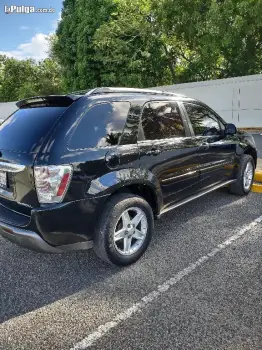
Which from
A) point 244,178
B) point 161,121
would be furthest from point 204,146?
point 244,178

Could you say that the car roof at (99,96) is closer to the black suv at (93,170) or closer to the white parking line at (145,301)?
the black suv at (93,170)

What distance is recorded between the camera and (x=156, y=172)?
346 cm

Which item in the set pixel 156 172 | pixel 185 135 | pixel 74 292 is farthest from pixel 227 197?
pixel 74 292

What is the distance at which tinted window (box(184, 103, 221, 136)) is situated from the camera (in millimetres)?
4188

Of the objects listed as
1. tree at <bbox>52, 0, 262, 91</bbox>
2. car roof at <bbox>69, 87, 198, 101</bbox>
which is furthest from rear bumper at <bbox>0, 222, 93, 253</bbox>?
tree at <bbox>52, 0, 262, 91</bbox>

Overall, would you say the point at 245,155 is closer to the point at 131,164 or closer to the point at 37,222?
the point at 131,164

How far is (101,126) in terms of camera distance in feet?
9.86

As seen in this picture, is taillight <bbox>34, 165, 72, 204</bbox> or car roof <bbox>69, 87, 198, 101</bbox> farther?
car roof <bbox>69, 87, 198, 101</bbox>

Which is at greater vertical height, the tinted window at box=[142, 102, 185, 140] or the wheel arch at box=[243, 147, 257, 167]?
the tinted window at box=[142, 102, 185, 140]

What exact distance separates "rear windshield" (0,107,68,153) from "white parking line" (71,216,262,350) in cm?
152

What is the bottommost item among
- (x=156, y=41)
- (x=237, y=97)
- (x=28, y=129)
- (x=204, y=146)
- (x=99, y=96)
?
(x=204, y=146)

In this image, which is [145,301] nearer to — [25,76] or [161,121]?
[161,121]

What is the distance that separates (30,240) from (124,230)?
92cm

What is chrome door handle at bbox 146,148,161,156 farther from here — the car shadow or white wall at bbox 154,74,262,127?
white wall at bbox 154,74,262,127
